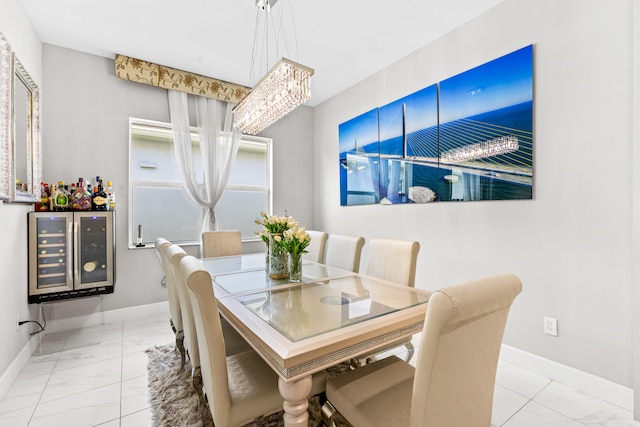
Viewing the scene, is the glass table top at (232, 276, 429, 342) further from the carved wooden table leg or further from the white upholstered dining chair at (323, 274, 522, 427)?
the white upholstered dining chair at (323, 274, 522, 427)

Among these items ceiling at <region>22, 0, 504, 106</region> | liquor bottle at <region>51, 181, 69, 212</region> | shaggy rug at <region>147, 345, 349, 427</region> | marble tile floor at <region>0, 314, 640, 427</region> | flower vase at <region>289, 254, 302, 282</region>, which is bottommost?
marble tile floor at <region>0, 314, 640, 427</region>

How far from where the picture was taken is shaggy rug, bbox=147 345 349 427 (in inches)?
62.3

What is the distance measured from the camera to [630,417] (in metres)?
1.62

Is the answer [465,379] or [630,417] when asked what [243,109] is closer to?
[465,379]

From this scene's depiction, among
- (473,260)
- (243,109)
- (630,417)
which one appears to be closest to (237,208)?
(243,109)

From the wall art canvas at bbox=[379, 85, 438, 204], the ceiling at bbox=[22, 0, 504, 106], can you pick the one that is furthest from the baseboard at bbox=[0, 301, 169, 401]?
the wall art canvas at bbox=[379, 85, 438, 204]

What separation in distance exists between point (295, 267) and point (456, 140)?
1.81 metres

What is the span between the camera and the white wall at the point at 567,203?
1.73 metres

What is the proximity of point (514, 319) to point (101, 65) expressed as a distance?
461 cm

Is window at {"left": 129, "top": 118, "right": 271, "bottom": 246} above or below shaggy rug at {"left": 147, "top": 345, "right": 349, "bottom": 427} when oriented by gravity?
above

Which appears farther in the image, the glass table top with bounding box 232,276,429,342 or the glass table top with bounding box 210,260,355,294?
the glass table top with bounding box 210,260,355,294

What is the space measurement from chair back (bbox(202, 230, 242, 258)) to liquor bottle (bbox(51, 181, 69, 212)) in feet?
4.06

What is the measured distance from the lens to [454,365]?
876 millimetres

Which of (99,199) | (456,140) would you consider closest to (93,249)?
(99,199)
